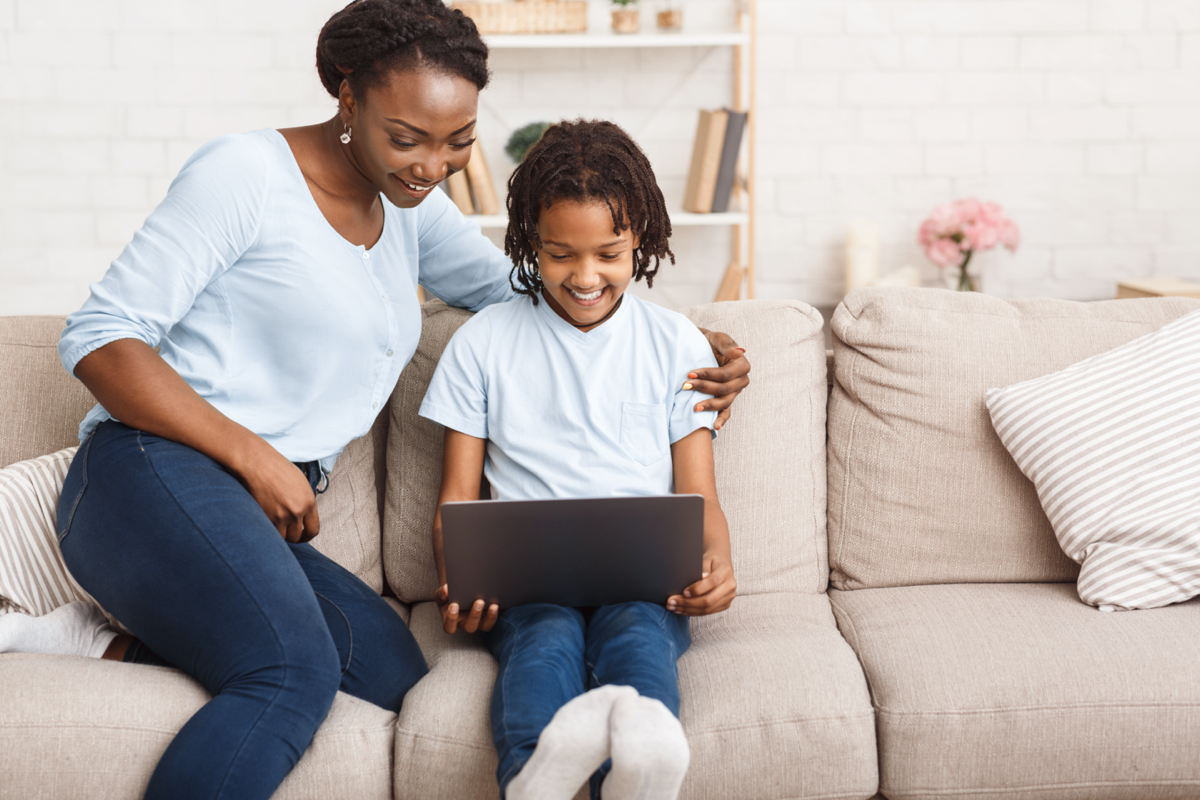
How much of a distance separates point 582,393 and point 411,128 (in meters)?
0.42

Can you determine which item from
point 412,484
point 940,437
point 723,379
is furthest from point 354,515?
point 940,437

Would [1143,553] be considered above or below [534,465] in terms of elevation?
below

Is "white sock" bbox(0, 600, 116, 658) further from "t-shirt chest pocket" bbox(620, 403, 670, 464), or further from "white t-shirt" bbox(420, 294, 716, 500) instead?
"t-shirt chest pocket" bbox(620, 403, 670, 464)

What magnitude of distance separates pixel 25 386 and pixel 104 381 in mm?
470

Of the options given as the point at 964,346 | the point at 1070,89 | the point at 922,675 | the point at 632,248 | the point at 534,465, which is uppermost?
the point at 1070,89

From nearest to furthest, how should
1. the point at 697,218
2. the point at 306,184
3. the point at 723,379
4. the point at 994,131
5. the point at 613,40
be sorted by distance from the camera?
1. the point at 306,184
2. the point at 723,379
3. the point at 613,40
4. the point at 697,218
5. the point at 994,131

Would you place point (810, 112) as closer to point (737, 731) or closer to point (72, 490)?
point (737, 731)

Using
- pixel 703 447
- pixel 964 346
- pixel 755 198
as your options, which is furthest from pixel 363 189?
pixel 755 198

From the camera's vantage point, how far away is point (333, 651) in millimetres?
1118

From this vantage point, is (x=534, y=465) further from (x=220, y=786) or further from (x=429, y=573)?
(x=220, y=786)

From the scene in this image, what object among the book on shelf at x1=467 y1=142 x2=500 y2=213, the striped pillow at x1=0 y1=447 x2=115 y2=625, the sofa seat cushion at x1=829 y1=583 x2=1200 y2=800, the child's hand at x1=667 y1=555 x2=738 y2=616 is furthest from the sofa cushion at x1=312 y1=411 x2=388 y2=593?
the book on shelf at x1=467 y1=142 x2=500 y2=213

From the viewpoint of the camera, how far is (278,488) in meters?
1.18

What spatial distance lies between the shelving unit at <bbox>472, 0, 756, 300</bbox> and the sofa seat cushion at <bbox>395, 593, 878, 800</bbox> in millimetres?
1575

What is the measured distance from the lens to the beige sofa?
43.0 inches
